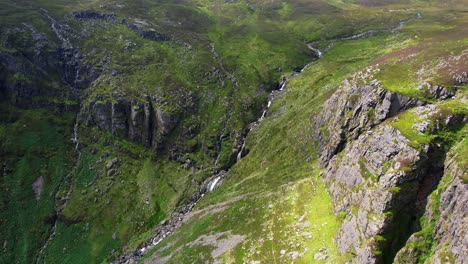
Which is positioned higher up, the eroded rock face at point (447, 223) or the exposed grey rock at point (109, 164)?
the eroded rock face at point (447, 223)

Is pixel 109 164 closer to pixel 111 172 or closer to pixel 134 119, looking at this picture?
pixel 111 172

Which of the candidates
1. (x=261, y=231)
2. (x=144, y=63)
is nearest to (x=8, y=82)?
(x=144, y=63)

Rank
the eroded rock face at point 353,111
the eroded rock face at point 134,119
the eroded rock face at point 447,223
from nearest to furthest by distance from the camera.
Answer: the eroded rock face at point 447,223 → the eroded rock face at point 353,111 → the eroded rock face at point 134,119

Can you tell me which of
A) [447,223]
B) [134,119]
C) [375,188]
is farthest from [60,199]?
[447,223]

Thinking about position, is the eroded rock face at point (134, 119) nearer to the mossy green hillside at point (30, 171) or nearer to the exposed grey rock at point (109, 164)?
the exposed grey rock at point (109, 164)

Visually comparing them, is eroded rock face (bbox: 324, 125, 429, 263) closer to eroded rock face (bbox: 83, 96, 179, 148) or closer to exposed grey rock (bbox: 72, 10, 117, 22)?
eroded rock face (bbox: 83, 96, 179, 148)

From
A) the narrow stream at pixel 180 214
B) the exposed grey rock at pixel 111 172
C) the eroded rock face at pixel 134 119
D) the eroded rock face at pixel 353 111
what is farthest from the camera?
the eroded rock face at pixel 134 119

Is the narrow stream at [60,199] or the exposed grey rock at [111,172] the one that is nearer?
the narrow stream at [60,199]

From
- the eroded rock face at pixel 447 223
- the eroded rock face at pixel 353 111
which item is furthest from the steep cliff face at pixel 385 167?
the eroded rock face at pixel 447 223
